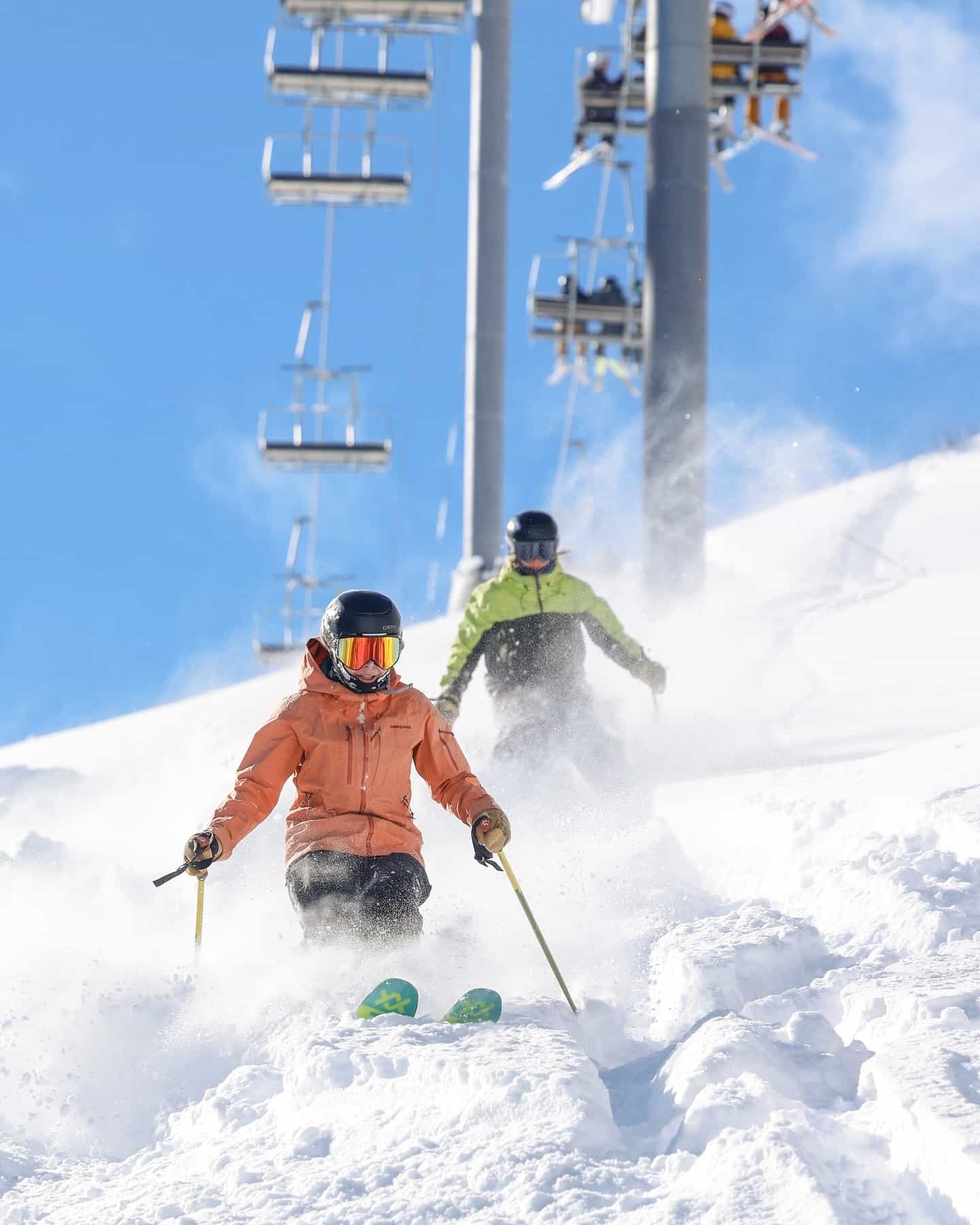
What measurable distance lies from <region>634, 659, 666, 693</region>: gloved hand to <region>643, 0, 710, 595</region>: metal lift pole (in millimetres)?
7334

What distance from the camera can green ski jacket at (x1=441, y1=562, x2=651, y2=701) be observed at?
30.1 ft

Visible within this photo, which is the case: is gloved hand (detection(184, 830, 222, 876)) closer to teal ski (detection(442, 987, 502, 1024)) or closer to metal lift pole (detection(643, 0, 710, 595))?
teal ski (detection(442, 987, 502, 1024))

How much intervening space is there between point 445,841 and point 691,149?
10429mm

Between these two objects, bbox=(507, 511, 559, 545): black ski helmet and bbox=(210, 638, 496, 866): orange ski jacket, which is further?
bbox=(507, 511, 559, 545): black ski helmet

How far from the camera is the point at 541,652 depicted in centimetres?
924

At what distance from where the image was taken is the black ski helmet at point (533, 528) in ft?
29.5

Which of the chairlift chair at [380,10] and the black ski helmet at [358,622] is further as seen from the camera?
the chairlift chair at [380,10]

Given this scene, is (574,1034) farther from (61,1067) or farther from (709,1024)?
(61,1067)

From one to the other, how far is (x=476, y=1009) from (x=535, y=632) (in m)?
4.54

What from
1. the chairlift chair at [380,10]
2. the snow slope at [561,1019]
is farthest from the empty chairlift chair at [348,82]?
the snow slope at [561,1019]

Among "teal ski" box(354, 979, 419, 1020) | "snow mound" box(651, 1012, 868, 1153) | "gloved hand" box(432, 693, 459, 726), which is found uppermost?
"gloved hand" box(432, 693, 459, 726)

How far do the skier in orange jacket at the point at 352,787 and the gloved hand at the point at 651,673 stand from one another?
3620 millimetres

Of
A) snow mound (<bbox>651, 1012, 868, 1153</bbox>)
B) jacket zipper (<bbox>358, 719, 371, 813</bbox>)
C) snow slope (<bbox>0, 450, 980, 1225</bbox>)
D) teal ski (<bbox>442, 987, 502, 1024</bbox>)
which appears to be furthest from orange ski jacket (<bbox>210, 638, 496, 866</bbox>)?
snow mound (<bbox>651, 1012, 868, 1153</bbox>)

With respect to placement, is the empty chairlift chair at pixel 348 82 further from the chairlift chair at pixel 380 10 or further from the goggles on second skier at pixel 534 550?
the goggles on second skier at pixel 534 550
